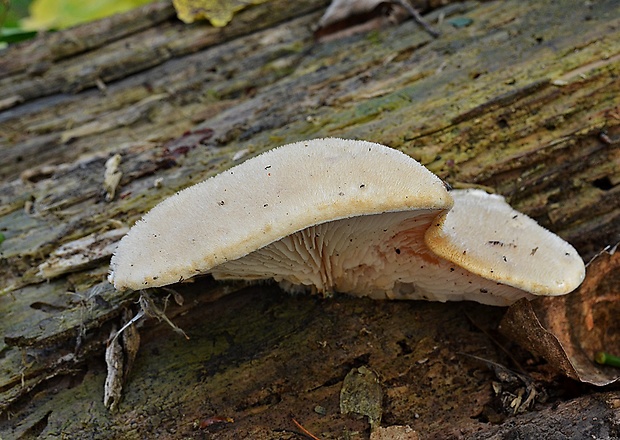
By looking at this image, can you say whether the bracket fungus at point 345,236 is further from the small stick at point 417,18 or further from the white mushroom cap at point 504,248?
the small stick at point 417,18

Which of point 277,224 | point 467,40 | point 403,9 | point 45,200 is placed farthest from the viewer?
point 403,9

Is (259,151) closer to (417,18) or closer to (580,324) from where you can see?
(417,18)

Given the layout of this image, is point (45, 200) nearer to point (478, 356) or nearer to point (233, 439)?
point (233, 439)

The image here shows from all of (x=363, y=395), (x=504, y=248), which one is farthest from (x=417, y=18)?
(x=363, y=395)

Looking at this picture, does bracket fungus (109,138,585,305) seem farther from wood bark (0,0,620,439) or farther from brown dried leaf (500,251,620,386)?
wood bark (0,0,620,439)

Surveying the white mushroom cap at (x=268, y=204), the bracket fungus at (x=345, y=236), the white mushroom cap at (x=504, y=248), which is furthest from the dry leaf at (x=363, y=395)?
the white mushroom cap at (x=268, y=204)

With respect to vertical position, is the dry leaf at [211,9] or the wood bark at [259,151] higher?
the dry leaf at [211,9]

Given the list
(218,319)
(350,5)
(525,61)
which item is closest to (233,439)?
(218,319)
